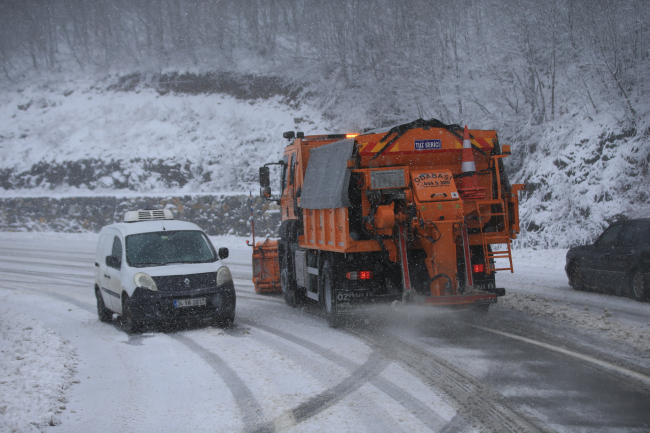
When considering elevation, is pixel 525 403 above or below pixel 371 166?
below

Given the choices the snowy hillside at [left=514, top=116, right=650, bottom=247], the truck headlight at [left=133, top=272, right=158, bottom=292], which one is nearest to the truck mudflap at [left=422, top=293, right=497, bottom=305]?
the truck headlight at [left=133, top=272, right=158, bottom=292]

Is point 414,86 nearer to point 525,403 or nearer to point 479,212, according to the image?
point 479,212

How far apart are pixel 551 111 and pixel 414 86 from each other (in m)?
7.08

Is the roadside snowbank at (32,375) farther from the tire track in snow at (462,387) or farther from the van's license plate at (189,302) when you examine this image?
the tire track in snow at (462,387)

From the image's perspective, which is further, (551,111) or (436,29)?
(436,29)

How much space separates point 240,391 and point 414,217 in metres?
3.64

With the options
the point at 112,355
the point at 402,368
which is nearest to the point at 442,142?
the point at 402,368

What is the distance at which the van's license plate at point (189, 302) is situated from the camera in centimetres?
953

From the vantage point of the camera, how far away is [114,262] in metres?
10.4

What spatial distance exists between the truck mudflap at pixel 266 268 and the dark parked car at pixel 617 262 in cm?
639

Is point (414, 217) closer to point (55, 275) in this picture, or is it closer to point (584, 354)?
point (584, 354)

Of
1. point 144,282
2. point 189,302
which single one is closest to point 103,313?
point 144,282

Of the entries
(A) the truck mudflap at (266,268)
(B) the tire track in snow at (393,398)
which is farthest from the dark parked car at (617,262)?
(A) the truck mudflap at (266,268)

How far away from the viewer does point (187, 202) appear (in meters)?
32.0
